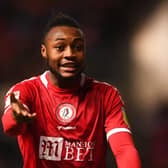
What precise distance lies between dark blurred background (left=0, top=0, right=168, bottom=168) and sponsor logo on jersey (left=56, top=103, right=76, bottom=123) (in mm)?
1675

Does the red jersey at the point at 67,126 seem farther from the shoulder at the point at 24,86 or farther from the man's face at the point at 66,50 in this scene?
the man's face at the point at 66,50

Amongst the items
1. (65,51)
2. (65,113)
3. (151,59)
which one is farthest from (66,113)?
(151,59)

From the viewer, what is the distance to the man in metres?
1.65

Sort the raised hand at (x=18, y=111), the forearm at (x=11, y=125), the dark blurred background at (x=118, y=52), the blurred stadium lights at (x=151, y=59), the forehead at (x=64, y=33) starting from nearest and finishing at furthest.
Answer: the raised hand at (x=18, y=111) → the forearm at (x=11, y=125) → the forehead at (x=64, y=33) → the dark blurred background at (x=118, y=52) → the blurred stadium lights at (x=151, y=59)

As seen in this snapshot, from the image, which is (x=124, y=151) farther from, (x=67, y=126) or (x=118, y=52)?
(x=118, y=52)

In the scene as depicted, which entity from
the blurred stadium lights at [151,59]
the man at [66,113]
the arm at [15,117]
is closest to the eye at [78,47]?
the man at [66,113]

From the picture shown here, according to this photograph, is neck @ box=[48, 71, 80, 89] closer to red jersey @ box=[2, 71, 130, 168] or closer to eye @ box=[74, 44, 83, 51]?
red jersey @ box=[2, 71, 130, 168]

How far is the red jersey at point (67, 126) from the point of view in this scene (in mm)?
1675

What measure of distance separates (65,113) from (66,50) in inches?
10.5

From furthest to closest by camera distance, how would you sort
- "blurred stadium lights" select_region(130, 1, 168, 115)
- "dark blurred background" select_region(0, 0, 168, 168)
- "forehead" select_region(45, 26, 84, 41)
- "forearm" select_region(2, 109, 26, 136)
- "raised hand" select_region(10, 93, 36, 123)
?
"blurred stadium lights" select_region(130, 1, 168, 115)
"dark blurred background" select_region(0, 0, 168, 168)
"forehead" select_region(45, 26, 84, 41)
"forearm" select_region(2, 109, 26, 136)
"raised hand" select_region(10, 93, 36, 123)

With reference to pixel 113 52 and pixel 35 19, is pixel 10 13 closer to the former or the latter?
pixel 35 19

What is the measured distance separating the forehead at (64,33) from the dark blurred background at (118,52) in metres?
1.77

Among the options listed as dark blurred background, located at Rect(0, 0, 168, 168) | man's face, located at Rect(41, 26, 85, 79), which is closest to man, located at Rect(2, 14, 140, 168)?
man's face, located at Rect(41, 26, 85, 79)

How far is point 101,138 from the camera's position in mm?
1719
